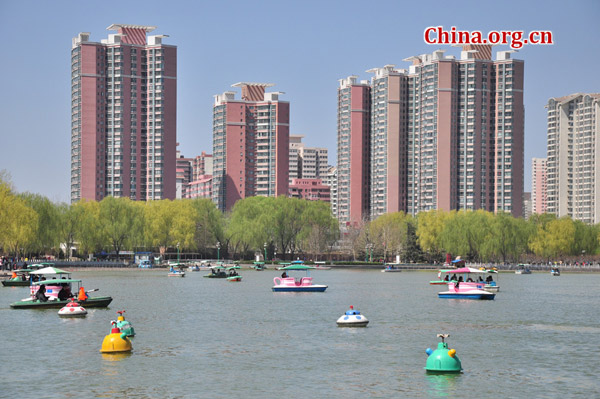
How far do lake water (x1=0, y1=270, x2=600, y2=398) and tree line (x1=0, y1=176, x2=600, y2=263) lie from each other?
78.1 meters

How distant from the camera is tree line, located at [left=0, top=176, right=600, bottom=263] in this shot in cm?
14725

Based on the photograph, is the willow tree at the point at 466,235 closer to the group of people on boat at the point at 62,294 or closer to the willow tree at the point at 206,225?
the willow tree at the point at 206,225

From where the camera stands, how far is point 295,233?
17025cm

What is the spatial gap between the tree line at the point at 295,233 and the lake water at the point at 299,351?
78123 mm

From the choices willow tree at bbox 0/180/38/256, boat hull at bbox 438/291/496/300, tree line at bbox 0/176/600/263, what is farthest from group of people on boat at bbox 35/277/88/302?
tree line at bbox 0/176/600/263

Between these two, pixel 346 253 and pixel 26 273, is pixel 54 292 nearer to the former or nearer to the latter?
pixel 26 273

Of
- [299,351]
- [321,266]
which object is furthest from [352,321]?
[321,266]

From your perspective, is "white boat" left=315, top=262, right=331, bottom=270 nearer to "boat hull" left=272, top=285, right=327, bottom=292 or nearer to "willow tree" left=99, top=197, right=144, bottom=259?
"willow tree" left=99, top=197, right=144, bottom=259

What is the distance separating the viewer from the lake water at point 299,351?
1270 inches

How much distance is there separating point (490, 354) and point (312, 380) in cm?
1056

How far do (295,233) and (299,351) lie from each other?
129 m

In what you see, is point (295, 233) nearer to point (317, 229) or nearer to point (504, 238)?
point (317, 229)

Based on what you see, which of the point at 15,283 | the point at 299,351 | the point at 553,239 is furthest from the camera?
the point at 553,239

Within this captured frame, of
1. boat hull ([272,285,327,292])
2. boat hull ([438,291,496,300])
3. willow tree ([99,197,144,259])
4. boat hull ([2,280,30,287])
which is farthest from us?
willow tree ([99,197,144,259])
